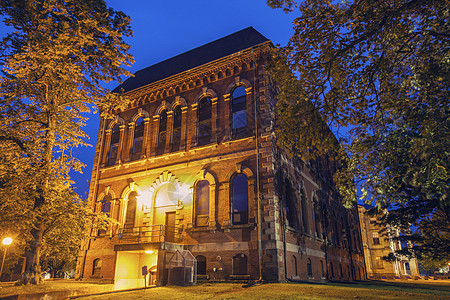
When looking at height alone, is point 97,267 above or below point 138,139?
below

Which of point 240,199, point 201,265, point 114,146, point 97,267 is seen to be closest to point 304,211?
point 240,199

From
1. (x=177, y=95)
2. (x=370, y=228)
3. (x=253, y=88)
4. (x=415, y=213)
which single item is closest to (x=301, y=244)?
(x=415, y=213)

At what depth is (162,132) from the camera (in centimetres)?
2338

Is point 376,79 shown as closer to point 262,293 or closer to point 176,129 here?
point 262,293

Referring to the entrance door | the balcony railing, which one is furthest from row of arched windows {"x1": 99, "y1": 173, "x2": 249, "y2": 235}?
the entrance door

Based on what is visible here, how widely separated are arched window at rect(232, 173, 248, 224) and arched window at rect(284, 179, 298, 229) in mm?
3127

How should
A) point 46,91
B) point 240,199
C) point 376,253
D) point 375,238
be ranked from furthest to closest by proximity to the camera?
Result: 1. point 375,238
2. point 376,253
3. point 240,199
4. point 46,91

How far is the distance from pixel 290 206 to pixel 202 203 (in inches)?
234

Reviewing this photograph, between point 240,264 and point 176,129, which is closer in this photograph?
point 240,264

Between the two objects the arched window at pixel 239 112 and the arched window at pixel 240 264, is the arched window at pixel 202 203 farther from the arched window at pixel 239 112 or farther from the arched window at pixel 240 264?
the arched window at pixel 239 112

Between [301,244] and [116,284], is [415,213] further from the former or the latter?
[116,284]

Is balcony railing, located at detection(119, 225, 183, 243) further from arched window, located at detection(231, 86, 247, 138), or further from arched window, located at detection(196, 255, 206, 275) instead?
arched window, located at detection(231, 86, 247, 138)

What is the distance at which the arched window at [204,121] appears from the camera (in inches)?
830

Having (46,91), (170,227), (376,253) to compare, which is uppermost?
(46,91)
